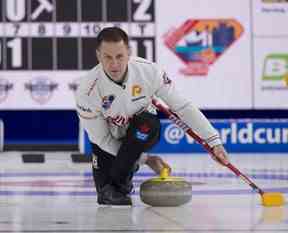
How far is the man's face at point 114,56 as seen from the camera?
383cm

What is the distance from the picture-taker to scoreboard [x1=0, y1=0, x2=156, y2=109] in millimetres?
11047

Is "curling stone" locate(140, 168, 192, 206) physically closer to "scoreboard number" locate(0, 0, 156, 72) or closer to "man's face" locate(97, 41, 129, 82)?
"man's face" locate(97, 41, 129, 82)

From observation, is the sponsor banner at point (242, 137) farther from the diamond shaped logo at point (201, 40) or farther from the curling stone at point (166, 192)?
the curling stone at point (166, 192)

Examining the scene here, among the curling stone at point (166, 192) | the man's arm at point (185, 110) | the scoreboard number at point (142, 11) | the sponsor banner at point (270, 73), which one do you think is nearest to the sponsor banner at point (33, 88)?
the scoreboard number at point (142, 11)

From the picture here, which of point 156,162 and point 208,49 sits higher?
point 208,49

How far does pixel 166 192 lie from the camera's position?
399 cm

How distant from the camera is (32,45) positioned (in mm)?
11070

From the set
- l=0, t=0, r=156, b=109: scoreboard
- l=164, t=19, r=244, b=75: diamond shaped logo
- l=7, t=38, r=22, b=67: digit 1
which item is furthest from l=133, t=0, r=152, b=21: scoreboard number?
l=7, t=38, r=22, b=67: digit 1

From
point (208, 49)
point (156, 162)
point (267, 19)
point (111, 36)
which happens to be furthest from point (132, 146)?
point (267, 19)

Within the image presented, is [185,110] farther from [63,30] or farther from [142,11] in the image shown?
[142,11]

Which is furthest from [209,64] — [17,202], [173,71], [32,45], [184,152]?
[17,202]

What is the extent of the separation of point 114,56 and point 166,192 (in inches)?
25.3

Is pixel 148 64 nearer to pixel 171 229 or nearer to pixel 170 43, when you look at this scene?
pixel 171 229

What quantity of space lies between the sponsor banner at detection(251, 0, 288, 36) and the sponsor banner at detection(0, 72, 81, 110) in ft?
7.66
